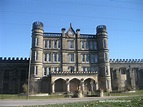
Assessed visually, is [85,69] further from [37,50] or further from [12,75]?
[12,75]

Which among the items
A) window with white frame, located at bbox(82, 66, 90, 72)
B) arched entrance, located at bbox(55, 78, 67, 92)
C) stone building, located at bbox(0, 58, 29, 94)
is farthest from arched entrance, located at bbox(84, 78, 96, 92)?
stone building, located at bbox(0, 58, 29, 94)

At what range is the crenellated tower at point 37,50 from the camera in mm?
45781

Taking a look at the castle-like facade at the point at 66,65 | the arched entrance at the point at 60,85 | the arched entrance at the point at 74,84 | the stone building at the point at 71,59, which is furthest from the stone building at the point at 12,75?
the arched entrance at the point at 74,84

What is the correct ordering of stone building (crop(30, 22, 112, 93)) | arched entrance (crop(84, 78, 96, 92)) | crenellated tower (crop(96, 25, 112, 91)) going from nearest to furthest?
stone building (crop(30, 22, 112, 93)) → arched entrance (crop(84, 78, 96, 92)) → crenellated tower (crop(96, 25, 112, 91))

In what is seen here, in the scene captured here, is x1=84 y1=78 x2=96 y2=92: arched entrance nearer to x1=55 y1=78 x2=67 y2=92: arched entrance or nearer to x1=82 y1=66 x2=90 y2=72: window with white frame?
x1=82 y1=66 x2=90 y2=72: window with white frame

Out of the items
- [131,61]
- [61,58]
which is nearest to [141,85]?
[131,61]

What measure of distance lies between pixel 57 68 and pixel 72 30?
1102cm

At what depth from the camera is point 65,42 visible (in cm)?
5069

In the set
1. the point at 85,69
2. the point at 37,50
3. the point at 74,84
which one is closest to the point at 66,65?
the point at 85,69

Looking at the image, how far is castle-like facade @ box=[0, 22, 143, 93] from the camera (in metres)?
45.8

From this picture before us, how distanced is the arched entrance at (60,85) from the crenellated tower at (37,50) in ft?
14.2

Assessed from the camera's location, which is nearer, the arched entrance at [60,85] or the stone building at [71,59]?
the arched entrance at [60,85]

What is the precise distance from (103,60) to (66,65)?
9.53m

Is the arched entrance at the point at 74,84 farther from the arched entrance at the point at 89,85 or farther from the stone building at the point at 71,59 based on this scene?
the arched entrance at the point at 89,85
